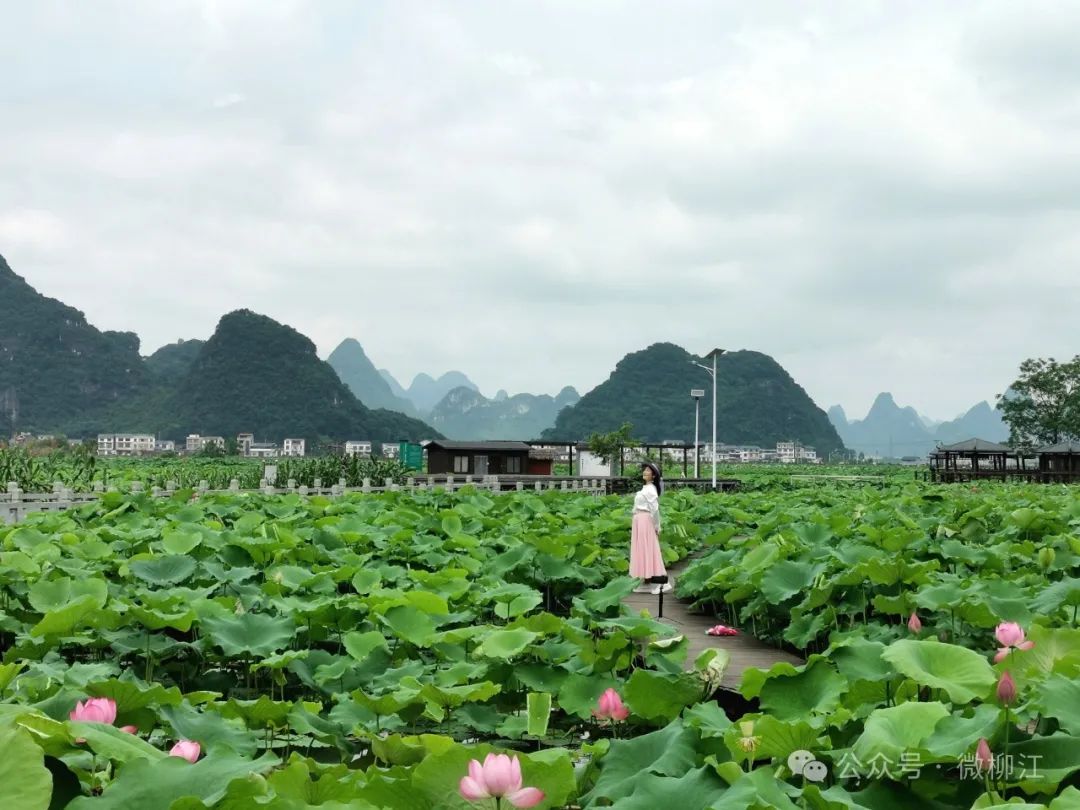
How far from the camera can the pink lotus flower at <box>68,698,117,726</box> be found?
187 cm

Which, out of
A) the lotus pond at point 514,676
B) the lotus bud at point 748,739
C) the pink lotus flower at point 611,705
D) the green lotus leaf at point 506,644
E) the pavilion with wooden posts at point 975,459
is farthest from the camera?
the pavilion with wooden posts at point 975,459

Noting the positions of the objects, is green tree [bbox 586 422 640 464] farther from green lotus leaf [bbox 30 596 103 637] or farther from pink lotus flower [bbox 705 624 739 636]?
green lotus leaf [bbox 30 596 103 637]

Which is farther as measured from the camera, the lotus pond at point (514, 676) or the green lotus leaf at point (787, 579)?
the green lotus leaf at point (787, 579)

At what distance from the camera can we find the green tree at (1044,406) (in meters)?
46.8

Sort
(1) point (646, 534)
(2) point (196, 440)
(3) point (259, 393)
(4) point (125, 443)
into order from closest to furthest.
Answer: (1) point (646, 534)
(4) point (125, 443)
(2) point (196, 440)
(3) point (259, 393)

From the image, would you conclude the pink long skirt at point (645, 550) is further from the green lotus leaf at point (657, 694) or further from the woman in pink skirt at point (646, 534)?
the green lotus leaf at point (657, 694)

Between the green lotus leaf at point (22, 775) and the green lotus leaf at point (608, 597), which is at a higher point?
the green lotus leaf at point (22, 775)

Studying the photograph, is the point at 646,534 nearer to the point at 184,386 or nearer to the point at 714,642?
the point at 714,642

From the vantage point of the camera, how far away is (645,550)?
686cm

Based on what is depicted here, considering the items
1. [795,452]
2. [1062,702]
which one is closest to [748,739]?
[1062,702]

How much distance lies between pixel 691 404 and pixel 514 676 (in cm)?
9529

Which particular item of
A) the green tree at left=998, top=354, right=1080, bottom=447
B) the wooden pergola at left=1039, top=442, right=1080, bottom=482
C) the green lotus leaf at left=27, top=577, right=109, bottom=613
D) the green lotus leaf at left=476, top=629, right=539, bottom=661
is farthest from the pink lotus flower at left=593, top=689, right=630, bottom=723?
the green tree at left=998, top=354, right=1080, bottom=447

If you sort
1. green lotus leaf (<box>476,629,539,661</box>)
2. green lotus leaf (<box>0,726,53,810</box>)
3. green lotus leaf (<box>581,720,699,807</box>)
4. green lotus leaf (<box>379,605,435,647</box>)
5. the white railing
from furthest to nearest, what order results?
the white railing < green lotus leaf (<box>379,605,435,647</box>) < green lotus leaf (<box>476,629,539,661</box>) < green lotus leaf (<box>581,720,699,807</box>) < green lotus leaf (<box>0,726,53,810</box>)

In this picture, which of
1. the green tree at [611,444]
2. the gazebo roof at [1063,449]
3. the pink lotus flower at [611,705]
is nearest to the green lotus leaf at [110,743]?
the pink lotus flower at [611,705]
